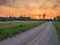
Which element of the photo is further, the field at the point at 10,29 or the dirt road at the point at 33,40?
the field at the point at 10,29

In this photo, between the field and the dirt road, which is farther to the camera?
the field

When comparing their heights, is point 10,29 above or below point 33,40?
below

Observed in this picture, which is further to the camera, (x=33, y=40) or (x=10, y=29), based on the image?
(x=10, y=29)
